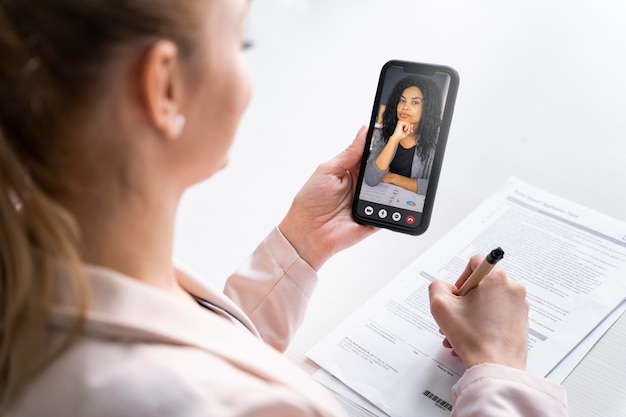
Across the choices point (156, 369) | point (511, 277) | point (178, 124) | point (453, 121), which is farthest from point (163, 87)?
point (453, 121)

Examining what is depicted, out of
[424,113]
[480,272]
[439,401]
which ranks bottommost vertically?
[439,401]

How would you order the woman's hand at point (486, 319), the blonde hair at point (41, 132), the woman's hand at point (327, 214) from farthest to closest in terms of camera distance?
the woman's hand at point (327, 214)
the woman's hand at point (486, 319)
the blonde hair at point (41, 132)

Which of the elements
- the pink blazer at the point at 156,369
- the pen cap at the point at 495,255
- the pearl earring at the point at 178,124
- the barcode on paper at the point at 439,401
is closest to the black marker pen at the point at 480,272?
the pen cap at the point at 495,255

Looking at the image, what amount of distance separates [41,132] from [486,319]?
1.42ft

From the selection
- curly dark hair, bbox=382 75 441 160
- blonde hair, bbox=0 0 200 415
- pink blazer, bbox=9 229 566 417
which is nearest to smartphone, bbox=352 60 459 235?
curly dark hair, bbox=382 75 441 160

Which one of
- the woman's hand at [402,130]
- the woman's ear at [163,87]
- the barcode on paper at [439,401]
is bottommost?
the barcode on paper at [439,401]

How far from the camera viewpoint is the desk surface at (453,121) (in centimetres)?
80

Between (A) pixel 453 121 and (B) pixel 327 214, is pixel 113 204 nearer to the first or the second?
(B) pixel 327 214

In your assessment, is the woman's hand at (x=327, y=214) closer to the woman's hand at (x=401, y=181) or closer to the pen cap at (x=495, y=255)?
the woman's hand at (x=401, y=181)

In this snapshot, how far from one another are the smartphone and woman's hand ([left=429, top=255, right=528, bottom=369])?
4.6 inches

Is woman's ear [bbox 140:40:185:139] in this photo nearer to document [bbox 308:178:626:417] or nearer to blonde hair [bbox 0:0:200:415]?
blonde hair [bbox 0:0:200:415]

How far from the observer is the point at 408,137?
77cm

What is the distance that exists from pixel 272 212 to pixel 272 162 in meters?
0.11

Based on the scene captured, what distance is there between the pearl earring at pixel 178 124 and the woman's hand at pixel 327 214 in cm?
33
